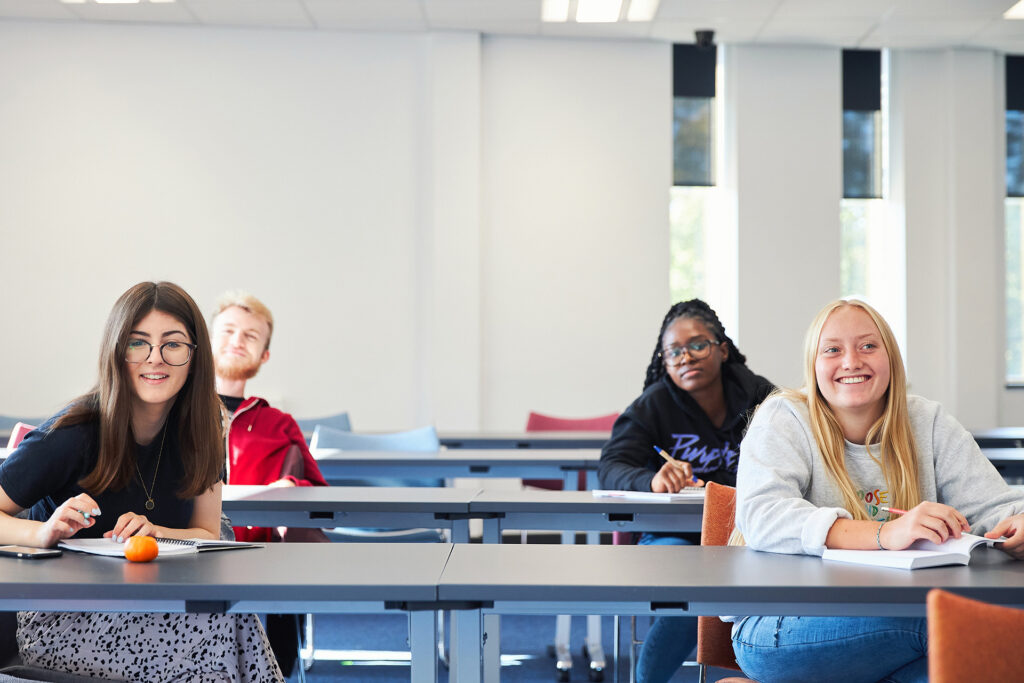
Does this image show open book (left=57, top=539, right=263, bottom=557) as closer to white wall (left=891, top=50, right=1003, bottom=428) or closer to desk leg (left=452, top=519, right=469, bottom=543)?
desk leg (left=452, top=519, right=469, bottom=543)

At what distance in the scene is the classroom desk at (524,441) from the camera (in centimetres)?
470

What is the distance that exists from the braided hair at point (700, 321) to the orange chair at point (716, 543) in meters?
1.19

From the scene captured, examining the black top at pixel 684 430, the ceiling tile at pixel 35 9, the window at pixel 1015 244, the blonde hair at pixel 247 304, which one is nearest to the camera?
the black top at pixel 684 430

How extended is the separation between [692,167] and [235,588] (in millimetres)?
5796

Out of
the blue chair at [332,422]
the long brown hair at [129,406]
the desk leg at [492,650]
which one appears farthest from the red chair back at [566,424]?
the long brown hair at [129,406]

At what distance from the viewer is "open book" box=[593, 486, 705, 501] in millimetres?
2611

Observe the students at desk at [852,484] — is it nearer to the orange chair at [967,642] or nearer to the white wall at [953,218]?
the orange chair at [967,642]

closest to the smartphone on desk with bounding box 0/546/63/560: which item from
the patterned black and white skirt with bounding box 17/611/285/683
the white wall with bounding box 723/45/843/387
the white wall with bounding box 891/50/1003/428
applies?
the patterned black and white skirt with bounding box 17/611/285/683

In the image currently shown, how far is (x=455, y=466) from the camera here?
369 cm

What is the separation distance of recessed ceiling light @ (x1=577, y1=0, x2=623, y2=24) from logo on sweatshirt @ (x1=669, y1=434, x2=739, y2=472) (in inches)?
140

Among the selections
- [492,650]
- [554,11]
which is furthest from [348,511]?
[554,11]

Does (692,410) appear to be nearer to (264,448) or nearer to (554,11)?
(264,448)

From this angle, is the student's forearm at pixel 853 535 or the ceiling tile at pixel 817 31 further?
the ceiling tile at pixel 817 31

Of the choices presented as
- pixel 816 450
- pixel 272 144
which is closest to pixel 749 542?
pixel 816 450
